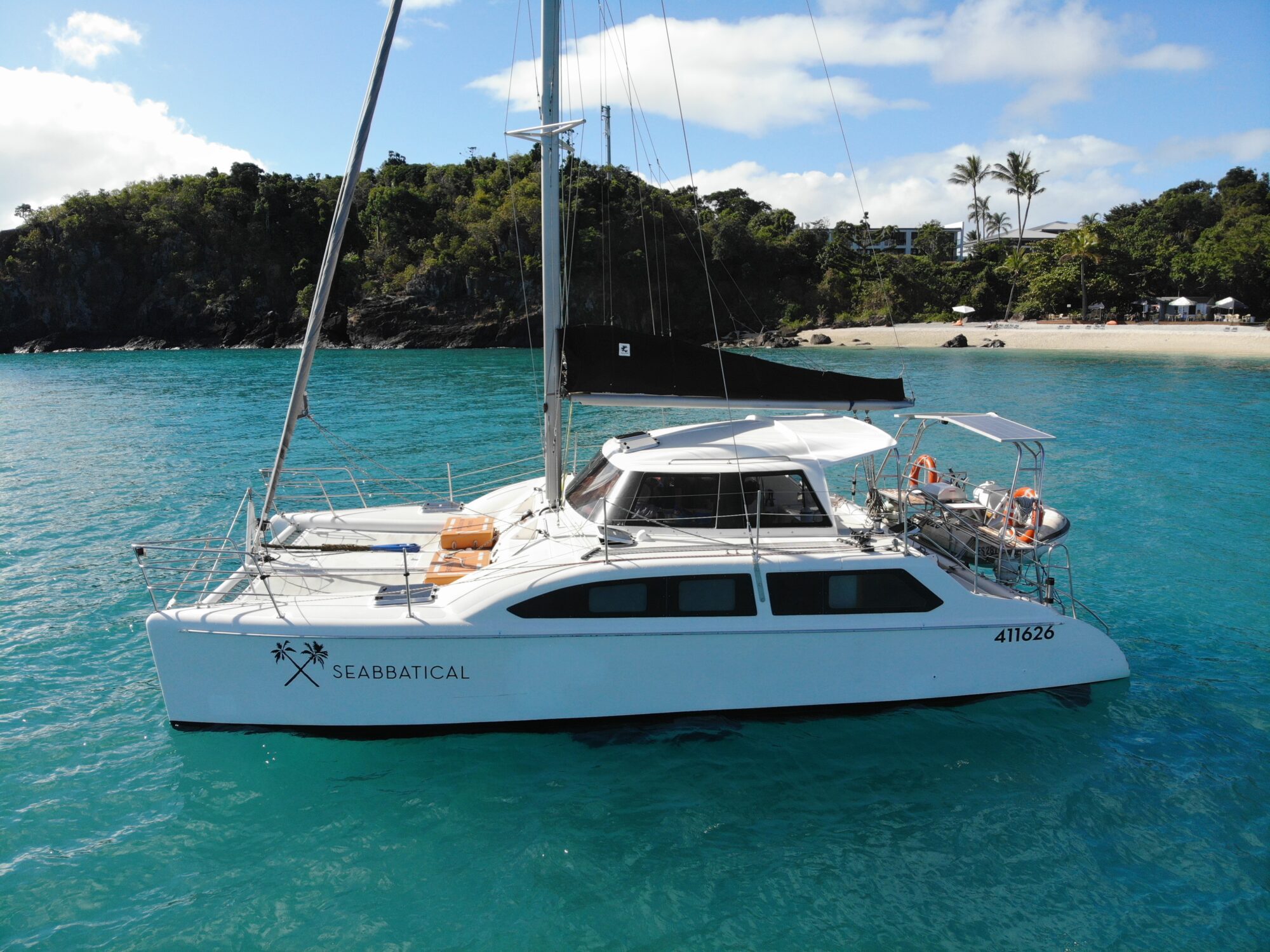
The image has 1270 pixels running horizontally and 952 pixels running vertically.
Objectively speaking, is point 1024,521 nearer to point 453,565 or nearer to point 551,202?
point 551,202

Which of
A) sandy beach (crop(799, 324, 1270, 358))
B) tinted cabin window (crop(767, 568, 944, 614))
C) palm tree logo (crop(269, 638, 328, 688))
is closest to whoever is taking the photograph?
palm tree logo (crop(269, 638, 328, 688))

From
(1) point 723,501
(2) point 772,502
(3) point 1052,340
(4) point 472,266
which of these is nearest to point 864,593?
Result: (2) point 772,502

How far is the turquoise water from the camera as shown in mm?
5926

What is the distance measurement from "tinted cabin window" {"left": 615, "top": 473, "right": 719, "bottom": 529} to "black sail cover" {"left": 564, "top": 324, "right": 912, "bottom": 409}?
826 mm

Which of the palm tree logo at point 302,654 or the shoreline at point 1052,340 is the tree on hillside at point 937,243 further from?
the palm tree logo at point 302,654

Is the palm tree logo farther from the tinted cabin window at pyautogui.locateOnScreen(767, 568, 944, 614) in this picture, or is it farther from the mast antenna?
the tinted cabin window at pyautogui.locateOnScreen(767, 568, 944, 614)

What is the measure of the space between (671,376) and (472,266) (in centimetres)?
6588

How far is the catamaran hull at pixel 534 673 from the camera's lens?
24.1ft

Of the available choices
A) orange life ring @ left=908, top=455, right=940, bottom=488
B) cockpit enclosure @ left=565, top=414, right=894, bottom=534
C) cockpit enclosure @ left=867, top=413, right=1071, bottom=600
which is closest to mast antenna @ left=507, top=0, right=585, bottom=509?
cockpit enclosure @ left=565, top=414, right=894, bottom=534

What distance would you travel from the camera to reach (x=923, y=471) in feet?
37.1

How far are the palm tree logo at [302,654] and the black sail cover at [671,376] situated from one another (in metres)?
3.49

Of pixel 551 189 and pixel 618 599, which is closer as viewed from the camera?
pixel 618 599

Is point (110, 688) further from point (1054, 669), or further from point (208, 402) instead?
point (208, 402)

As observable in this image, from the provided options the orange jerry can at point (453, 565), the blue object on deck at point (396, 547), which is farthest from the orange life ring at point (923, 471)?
the blue object on deck at point (396, 547)
